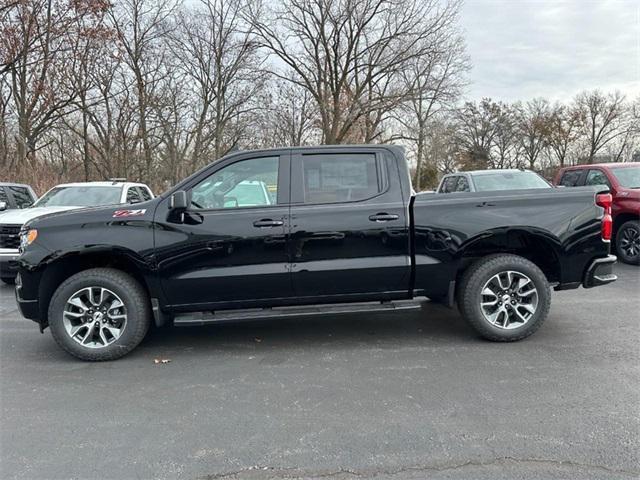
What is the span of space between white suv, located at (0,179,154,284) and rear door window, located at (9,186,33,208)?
0.88 metres

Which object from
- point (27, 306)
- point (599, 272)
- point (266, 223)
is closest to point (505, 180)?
point (599, 272)

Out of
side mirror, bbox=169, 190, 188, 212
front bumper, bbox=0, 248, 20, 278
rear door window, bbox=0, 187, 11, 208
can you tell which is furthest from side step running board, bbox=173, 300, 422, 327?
rear door window, bbox=0, 187, 11, 208

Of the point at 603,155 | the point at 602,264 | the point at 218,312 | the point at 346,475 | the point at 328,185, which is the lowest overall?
the point at 346,475

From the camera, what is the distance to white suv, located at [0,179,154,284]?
276 inches

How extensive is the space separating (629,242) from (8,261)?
36.1 ft

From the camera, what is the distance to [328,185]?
14.4 ft

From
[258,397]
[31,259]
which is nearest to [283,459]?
[258,397]

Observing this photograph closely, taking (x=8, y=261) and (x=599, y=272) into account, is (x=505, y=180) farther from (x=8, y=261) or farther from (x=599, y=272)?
(x=8, y=261)

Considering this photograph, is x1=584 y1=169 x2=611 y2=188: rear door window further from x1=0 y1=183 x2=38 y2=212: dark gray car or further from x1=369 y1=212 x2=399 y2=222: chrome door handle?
x1=0 y1=183 x2=38 y2=212: dark gray car

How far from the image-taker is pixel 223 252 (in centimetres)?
416

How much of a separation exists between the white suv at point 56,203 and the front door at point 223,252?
3136 millimetres

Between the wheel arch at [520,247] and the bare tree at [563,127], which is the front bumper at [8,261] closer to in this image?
the wheel arch at [520,247]

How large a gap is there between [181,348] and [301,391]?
1.65 m

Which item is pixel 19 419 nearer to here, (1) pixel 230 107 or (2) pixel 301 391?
(2) pixel 301 391
